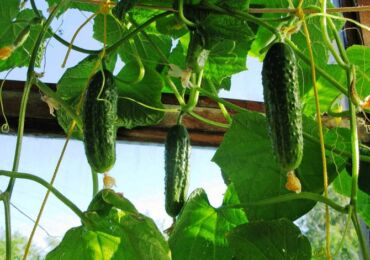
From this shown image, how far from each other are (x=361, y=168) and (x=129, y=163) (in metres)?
0.60

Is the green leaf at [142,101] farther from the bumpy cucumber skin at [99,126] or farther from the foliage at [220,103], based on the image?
the bumpy cucumber skin at [99,126]

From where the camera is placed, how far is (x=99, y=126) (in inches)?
30.7

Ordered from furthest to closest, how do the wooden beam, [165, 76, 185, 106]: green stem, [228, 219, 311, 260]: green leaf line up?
the wooden beam
[165, 76, 185, 106]: green stem
[228, 219, 311, 260]: green leaf

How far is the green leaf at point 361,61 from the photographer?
1072mm

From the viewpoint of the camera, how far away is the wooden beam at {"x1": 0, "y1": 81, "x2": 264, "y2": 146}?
124 centimetres

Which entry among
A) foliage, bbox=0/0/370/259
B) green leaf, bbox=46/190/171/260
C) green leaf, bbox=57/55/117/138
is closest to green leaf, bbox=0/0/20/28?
foliage, bbox=0/0/370/259

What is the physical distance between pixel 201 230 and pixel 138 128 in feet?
1.39

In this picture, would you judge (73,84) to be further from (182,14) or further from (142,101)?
(182,14)

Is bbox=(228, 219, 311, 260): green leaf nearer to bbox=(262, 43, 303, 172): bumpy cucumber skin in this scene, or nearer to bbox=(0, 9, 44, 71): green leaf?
bbox=(262, 43, 303, 172): bumpy cucumber skin

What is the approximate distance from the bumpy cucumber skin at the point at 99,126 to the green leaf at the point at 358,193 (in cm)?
41

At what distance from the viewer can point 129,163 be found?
4.66ft

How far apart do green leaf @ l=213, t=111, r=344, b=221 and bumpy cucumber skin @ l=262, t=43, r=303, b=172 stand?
17cm

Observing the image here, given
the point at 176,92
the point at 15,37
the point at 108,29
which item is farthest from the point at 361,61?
the point at 15,37

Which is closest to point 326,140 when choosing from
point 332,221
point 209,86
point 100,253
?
point 209,86
